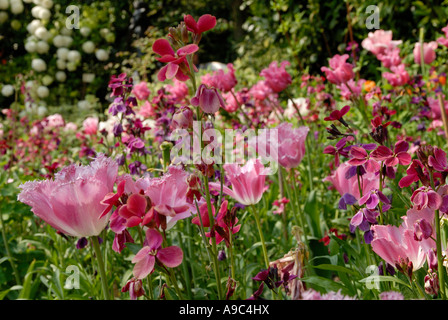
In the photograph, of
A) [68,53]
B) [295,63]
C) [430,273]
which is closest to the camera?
[430,273]

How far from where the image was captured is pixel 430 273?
59cm

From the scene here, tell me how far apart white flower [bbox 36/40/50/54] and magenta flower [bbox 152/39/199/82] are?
761cm

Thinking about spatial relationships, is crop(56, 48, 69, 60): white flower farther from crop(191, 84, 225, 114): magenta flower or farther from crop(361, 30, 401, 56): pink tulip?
crop(191, 84, 225, 114): magenta flower

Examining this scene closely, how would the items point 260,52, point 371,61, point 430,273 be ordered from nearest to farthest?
point 430,273
point 371,61
point 260,52

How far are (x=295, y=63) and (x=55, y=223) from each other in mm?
4837

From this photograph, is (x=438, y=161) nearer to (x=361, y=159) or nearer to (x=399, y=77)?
(x=361, y=159)

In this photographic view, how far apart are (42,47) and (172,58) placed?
7668 millimetres

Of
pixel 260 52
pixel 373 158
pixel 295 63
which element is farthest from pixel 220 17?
pixel 373 158

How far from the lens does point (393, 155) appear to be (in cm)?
65

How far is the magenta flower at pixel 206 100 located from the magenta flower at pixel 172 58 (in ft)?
0.11

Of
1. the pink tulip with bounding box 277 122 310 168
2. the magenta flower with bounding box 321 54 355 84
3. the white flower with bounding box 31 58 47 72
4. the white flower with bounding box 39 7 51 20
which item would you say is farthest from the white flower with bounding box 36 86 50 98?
the pink tulip with bounding box 277 122 310 168

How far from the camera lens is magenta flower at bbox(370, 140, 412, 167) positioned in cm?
63

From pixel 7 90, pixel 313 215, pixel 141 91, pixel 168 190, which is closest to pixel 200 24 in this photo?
pixel 168 190
